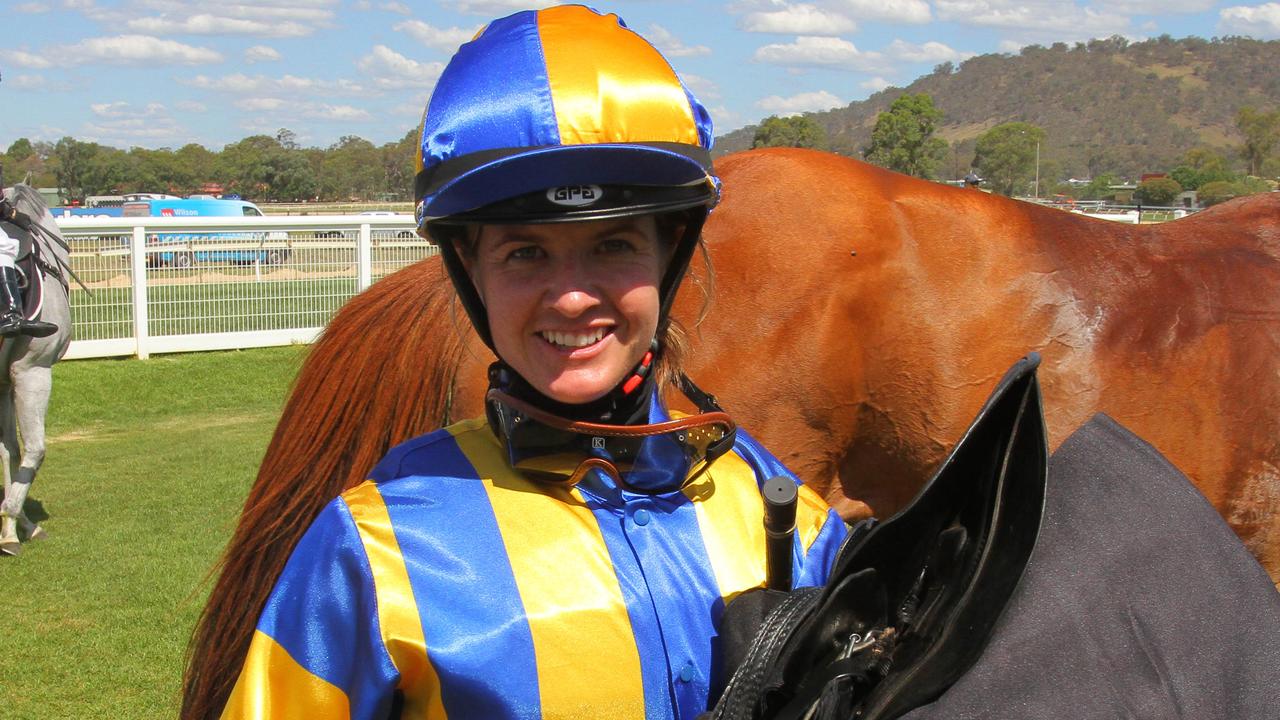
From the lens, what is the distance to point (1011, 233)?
282 cm

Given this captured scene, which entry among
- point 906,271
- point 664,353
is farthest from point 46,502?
point 664,353

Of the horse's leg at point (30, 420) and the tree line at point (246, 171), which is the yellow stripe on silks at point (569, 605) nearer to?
the horse's leg at point (30, 420)

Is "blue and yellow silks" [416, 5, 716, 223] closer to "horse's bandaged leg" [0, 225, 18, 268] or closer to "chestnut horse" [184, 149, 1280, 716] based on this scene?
"chestnut horse" [184, 149, 1280, 716]

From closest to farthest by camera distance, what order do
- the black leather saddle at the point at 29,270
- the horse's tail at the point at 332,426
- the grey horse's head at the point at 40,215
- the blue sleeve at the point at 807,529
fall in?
the blue sleeve at the point at 807,529, the horse's tail at the point at 332,426, the black leather saddle at the point at 29,270, the grey horse's head at the point at 40,215

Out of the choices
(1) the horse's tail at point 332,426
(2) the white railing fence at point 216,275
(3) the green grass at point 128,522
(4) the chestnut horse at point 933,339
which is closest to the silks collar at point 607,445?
(1) the horse's tail at point 332,426

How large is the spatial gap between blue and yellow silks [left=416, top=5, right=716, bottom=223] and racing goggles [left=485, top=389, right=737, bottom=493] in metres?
0.24

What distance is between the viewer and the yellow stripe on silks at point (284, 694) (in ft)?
3.36

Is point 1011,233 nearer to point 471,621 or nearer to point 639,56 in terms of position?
point 639,56

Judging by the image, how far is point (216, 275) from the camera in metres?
10.3

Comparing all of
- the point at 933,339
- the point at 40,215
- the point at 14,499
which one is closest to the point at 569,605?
the point at 933,339

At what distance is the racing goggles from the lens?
1167 millimetres

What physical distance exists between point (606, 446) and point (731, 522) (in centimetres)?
18

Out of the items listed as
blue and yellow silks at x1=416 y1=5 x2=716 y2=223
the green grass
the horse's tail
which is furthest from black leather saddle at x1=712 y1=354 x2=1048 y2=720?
the green grass

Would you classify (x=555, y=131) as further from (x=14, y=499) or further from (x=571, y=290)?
(x=14, y=499)
